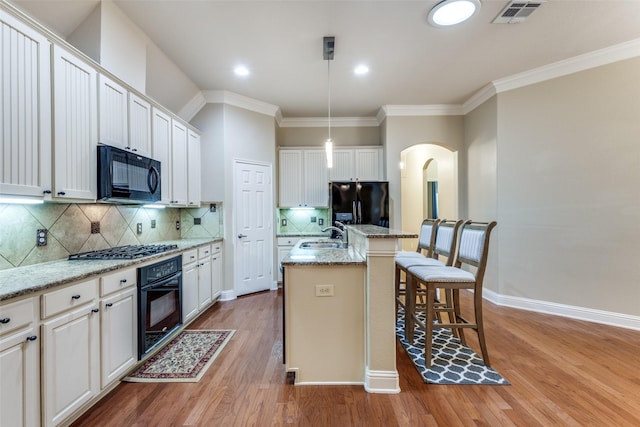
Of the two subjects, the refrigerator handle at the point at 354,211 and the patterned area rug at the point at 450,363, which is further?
the refrigerator handle at the point at 354,211

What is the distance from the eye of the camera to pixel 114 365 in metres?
1.93

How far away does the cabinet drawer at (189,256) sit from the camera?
2.93 meters

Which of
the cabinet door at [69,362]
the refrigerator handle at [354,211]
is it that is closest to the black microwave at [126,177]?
the cabinet door at [69,362]

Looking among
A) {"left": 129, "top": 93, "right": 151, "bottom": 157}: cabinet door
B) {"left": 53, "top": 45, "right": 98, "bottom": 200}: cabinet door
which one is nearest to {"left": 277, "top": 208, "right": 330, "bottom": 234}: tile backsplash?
{"left": 129, "top": 93, "right": 151, "bottom": 157}: cabinet door

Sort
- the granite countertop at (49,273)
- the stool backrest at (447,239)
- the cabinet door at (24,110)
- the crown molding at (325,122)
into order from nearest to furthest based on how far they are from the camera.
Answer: the granite countertop at (49,273)
the cabinet door at (24,110)
the stool backrest at (447,239)
the crown molding at (325,122)

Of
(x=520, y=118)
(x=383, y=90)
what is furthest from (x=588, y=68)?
(x=383, y=90)

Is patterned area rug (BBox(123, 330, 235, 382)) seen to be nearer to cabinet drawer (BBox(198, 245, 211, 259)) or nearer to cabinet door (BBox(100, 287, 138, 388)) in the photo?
cabinet door (BBox(100, 287, 138, 388))

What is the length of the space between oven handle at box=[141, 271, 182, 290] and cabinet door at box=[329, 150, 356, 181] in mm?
3053

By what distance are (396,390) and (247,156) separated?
11.8 feet

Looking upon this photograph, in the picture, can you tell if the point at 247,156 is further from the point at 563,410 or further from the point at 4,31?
the point at 563,410

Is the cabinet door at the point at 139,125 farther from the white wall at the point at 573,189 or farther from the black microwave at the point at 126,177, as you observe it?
the white wall at the point at 573,189

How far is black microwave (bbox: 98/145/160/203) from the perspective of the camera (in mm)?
2121

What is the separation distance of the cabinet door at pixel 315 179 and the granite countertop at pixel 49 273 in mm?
3092

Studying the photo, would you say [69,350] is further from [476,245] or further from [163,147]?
[476,245]
